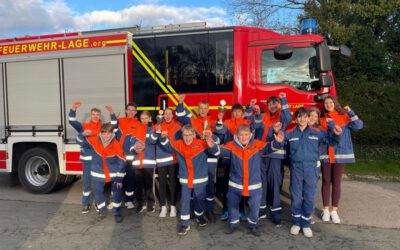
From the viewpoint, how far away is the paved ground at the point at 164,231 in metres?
4.25

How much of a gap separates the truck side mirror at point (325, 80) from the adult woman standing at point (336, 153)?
1.77 ft

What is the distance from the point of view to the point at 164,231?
4719 mm

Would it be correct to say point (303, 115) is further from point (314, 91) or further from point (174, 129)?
point (174, 129)

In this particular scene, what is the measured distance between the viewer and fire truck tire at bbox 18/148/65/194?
259 inches

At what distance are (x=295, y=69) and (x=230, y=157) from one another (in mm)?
1975

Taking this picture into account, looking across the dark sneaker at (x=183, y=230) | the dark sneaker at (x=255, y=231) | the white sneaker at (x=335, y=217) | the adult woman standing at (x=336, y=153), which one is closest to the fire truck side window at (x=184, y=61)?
the adult woman standing at (x=336, y=153)

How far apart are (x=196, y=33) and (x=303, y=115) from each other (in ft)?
7.56

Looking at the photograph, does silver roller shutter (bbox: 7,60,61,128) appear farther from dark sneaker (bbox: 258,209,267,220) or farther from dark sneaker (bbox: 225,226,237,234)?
dark sneaker (bbox: 258,209,267,220)

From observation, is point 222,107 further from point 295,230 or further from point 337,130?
point 295,230

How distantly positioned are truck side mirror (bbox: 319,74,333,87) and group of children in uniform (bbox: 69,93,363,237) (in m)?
0.56

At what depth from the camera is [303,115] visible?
14.7ft

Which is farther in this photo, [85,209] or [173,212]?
[85,209]

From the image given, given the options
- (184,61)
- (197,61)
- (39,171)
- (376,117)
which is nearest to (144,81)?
(184,61)

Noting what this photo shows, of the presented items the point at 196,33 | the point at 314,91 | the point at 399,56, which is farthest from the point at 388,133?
the point at 196,33
